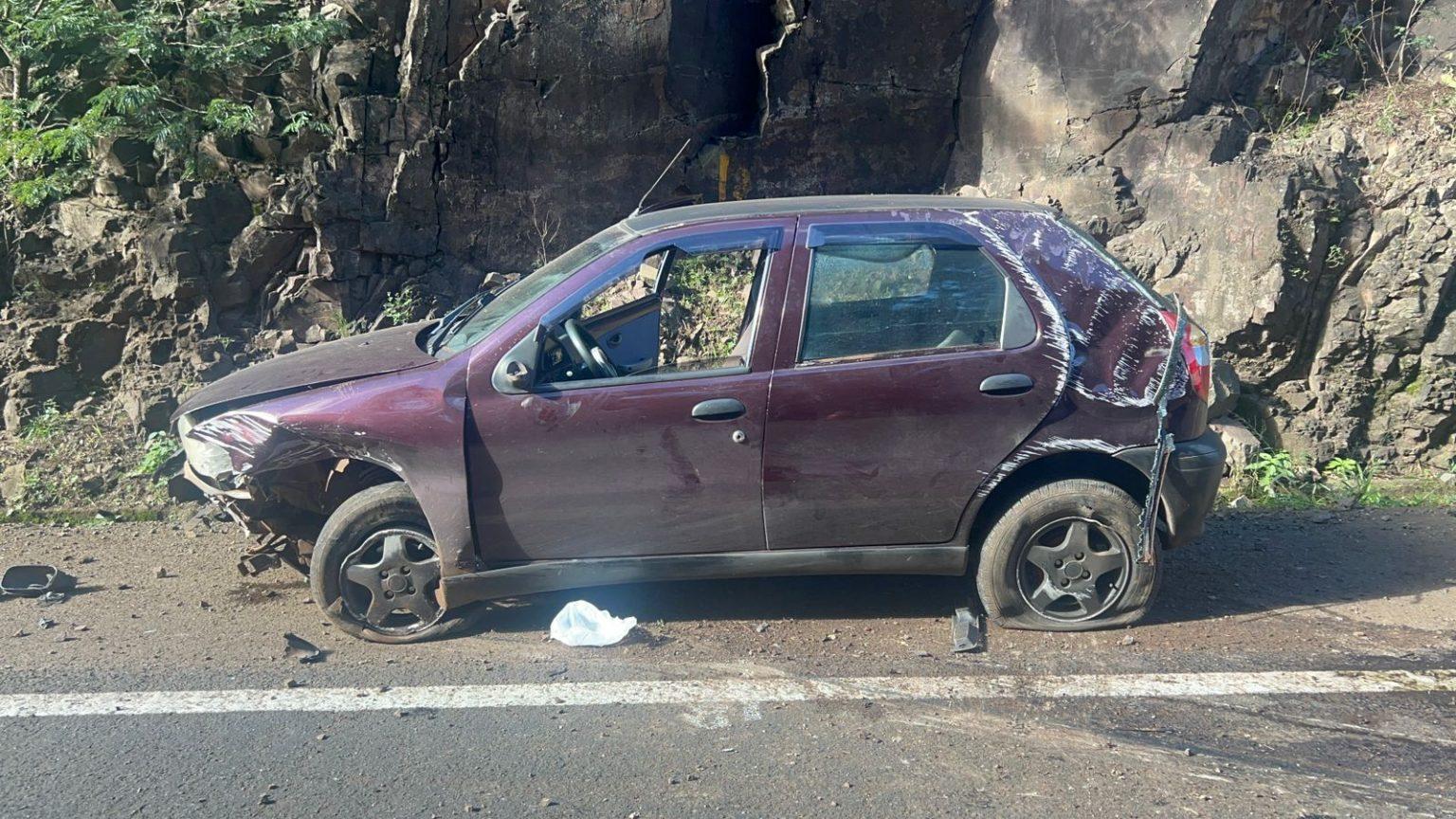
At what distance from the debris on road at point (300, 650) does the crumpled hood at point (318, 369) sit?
99cm

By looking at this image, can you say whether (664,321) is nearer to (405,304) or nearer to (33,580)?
(405,304)

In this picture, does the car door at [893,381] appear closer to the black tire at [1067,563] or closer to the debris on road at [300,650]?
the black tire at [1067,563]

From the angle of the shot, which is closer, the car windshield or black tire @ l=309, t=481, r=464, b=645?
black tire @ l=309, t=481, r=464, b=645

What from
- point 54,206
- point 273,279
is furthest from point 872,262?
point 54,206

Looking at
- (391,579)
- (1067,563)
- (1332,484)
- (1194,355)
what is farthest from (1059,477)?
(1332,484)

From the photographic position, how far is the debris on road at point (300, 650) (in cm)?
445

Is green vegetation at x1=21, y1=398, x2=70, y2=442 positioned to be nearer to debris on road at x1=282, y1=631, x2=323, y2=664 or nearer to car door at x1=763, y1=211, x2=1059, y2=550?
debris on road at x1=282, y1=631, x2=323, y2=664

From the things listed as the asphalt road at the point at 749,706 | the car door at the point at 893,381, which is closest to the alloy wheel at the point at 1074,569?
the asphalt road at the point at 749,706

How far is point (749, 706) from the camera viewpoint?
160 inches

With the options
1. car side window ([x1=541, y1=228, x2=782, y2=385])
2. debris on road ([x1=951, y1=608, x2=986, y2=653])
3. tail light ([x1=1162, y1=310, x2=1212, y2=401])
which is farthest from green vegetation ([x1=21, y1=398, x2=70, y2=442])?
tail light ([x1=1162, y1=310, x2=1212, y2=401])

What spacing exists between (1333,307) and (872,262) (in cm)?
453

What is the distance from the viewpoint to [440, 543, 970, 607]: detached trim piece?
4.46m

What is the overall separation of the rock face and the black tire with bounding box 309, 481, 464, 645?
3431 millimetres

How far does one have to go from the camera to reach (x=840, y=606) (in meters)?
5.02
